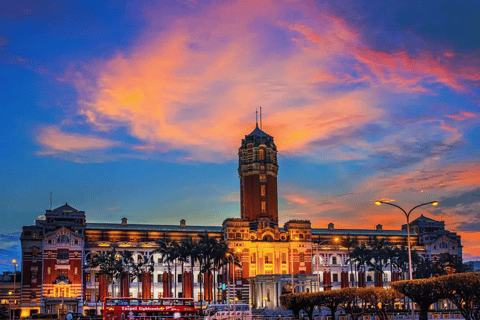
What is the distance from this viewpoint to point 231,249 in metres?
144

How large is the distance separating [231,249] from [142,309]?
65938 mm

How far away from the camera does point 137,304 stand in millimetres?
78750

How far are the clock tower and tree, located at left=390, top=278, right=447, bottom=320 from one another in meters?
95.0

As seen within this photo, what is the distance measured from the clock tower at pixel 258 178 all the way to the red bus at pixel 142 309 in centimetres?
6973

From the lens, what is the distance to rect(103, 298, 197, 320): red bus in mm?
77812

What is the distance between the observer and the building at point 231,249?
130 meters

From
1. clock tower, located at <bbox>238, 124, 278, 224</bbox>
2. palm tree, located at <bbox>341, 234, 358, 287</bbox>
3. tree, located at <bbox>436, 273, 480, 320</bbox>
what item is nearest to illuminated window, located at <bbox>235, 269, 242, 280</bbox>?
Result: clock tower, located at <bbox>238, 124, 278, 224</bbox>

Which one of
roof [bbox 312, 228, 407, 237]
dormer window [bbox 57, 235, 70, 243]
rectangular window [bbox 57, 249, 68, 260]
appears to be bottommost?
rectangular window [bbox 57, 249, 68, 260]

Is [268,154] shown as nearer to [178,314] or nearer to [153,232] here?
[153,232]

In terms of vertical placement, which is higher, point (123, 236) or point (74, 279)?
point (123, 236)

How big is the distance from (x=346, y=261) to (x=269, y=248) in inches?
796

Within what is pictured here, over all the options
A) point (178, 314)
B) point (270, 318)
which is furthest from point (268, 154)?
point (178, 314)

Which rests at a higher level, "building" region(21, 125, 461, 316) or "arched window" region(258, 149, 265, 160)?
"arched window" region(258, 149, 265, 160)

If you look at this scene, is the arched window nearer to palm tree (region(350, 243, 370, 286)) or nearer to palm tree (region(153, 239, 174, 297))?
palm tree (region(350, 243, 370, 286))
